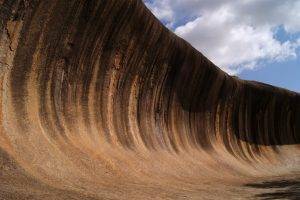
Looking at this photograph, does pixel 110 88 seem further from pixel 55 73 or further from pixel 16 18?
pixel 16 18

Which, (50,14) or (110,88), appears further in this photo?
(110,88)

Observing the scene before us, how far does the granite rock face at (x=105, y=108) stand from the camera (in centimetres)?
1161

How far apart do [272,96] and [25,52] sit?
21235mm

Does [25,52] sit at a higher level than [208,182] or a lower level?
higher

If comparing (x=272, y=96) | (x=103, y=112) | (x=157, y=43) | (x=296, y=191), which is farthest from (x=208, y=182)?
(x=272, y=96)

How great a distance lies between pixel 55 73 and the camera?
13883 mm

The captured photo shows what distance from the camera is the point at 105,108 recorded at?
51.9 feet

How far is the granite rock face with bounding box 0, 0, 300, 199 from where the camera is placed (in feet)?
38.1

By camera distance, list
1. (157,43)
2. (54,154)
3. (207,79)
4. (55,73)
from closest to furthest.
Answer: (54,154)
(55,73)
(157,43)
(207,79)

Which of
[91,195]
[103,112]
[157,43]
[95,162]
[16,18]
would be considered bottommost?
[91,195]

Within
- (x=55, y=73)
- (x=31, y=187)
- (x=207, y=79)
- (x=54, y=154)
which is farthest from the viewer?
(x=207, y=79)

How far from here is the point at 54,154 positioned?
12.0 meters

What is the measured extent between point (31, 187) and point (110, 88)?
6.67m

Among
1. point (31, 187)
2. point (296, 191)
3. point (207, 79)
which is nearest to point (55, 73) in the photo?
point (31, 187)
